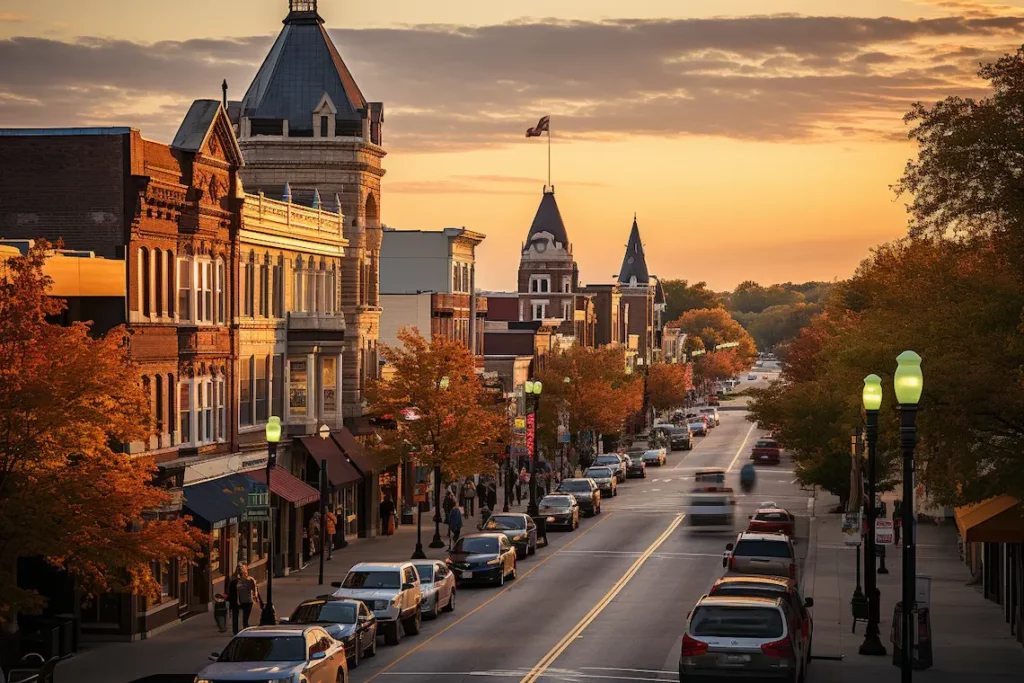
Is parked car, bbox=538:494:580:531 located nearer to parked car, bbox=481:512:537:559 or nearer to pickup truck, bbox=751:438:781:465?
parked car, bbox=481:512:537:559

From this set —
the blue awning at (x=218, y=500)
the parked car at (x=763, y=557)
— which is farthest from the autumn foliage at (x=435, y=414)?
the parked car at (x=763, y=557)

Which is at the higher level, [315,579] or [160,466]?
[160,466]

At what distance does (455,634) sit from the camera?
38469mm

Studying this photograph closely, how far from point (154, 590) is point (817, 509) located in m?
51.3

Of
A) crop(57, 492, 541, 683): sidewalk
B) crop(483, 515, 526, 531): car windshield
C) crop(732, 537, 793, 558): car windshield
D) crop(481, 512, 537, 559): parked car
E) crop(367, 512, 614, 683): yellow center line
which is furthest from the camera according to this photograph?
crop(483, 515, 526, 531): car windshield

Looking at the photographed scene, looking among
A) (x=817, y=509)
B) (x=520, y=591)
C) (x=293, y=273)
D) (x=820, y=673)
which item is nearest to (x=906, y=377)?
(x=820, y=673)

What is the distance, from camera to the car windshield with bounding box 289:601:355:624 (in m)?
33.3

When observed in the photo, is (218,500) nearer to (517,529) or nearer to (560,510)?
(517,529)

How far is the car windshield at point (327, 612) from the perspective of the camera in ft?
109

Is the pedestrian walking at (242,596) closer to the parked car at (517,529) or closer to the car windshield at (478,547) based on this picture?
the car windshield at (478,547)

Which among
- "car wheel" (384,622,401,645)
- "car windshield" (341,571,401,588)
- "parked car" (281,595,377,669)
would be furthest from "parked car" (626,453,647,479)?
"parked car" (281,595,377,669)

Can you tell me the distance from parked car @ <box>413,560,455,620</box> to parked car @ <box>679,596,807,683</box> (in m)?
13.0

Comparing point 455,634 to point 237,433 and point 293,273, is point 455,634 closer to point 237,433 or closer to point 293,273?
point 237,433

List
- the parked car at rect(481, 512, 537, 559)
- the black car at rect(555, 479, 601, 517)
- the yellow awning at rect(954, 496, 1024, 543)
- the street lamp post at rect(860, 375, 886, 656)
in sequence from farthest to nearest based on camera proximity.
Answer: the black car at rect(555, 479, 601, 517) < the parked car at rect(481, 512, 537, 559) < the yellow awning at rect(954, 496, 1024, 543) < the street lamp post at rect(860, 375, 886, 656)
